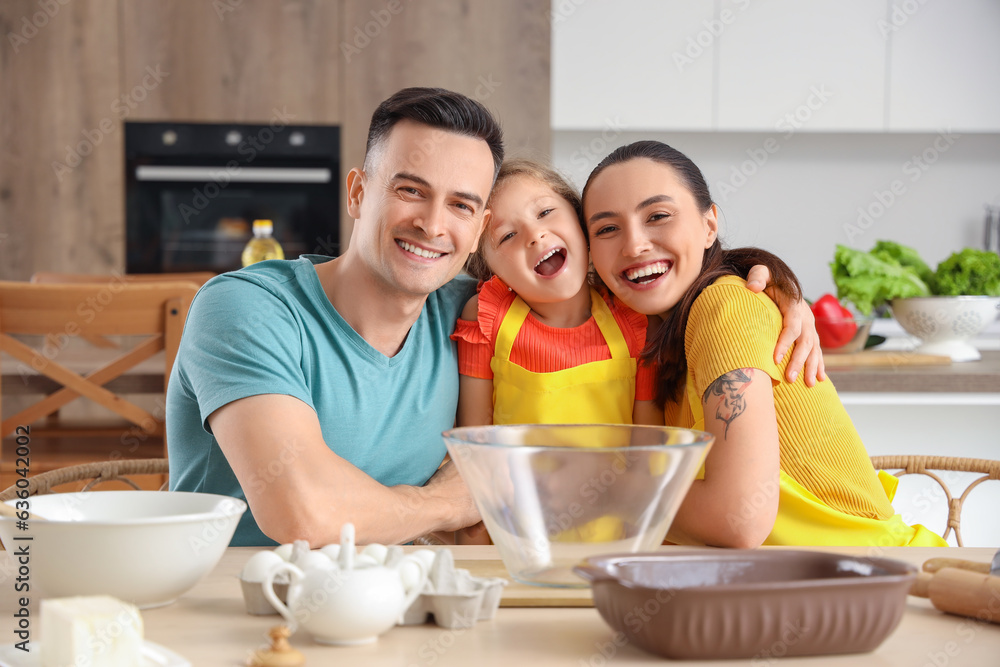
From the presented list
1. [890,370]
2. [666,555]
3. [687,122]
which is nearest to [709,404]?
[666,555]

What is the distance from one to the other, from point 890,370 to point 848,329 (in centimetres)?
18

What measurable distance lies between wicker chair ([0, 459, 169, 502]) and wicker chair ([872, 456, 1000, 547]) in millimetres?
1204

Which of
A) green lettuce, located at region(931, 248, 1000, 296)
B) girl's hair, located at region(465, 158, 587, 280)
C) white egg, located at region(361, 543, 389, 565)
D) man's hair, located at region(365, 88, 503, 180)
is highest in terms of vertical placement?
man's hair, located at region(365, 88, 503, 180)

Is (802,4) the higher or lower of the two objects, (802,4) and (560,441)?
the higher

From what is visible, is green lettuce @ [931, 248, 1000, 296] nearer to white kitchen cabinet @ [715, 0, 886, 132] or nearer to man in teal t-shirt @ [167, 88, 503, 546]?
man in teal t-shirt @ [167, 88, 503, 546]

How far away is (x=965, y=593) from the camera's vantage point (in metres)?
0.76

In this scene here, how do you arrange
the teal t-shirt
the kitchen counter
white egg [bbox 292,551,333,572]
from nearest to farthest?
white egg [bbox 292,551,333,572] → the teal t-shirt → the kitchen counter

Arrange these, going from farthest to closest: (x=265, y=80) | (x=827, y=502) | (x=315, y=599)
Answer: (x=265, y=80) → (x=827, y=502) → (x=315, y=599)

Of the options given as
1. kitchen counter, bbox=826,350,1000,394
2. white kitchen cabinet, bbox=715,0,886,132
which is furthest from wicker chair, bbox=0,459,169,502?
white kitchen cabinet, bbox=715,0,886,132

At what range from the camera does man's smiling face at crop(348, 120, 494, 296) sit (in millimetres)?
1338

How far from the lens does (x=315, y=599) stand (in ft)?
2.24

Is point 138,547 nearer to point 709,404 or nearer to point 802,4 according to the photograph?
point 709,404

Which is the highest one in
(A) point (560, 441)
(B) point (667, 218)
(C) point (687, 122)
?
(C) point (687, 122)

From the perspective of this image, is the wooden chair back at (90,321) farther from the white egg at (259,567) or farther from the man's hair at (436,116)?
the white egg at (259,567)
